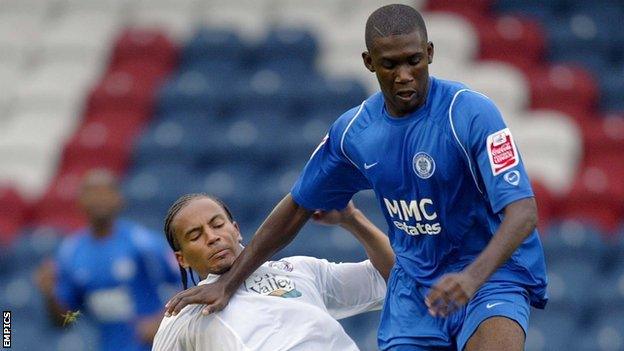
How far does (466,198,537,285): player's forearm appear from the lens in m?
3.80

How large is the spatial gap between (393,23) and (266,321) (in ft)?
3.56

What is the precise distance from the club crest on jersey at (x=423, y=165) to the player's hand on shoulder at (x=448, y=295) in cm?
51

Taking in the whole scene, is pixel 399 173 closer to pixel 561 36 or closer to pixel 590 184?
pixel 590 184

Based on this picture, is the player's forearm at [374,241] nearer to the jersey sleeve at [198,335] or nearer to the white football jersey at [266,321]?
the white football jersey at [266,321]

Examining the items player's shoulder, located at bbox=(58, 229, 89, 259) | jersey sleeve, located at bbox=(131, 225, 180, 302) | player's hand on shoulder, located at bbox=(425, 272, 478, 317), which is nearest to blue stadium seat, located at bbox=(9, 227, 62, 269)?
player's shoulder, located at bbox=(58, 229, 89, 259)

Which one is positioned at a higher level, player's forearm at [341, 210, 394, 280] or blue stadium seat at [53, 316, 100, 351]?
player's forearm at [341, 210, 394, 280]

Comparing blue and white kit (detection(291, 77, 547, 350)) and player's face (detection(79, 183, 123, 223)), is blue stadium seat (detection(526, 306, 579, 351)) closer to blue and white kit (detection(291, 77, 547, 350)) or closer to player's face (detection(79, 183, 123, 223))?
player's face (detection(79, 183, 123, 223))

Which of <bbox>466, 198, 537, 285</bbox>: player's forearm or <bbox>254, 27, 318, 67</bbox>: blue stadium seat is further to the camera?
<bbox>254, 27, 318, 67</bbox>: blue stadium seat

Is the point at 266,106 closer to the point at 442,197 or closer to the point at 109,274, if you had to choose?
the point at 109,274

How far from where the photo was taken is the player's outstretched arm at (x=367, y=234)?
15.7 ft

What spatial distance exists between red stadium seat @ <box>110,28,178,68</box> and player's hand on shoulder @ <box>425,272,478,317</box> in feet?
24.1

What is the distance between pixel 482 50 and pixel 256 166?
1932 millimetres

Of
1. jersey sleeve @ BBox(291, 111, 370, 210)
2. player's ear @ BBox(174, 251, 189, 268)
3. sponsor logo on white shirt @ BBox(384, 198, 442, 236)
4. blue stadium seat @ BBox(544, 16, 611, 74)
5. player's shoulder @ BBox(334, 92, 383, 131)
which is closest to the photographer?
sponsor logo on white shirt @ BBox(384, 198, 442, 236)

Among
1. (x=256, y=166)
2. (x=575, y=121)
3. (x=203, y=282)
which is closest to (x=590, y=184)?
(x=575, y=121)
